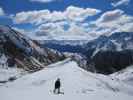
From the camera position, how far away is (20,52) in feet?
432

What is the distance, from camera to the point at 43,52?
496 feet

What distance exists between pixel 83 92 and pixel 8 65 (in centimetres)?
7939

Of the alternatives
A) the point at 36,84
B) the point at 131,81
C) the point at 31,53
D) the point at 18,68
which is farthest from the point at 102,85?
the point at 31,53

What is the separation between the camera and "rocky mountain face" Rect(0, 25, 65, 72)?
120188 mm

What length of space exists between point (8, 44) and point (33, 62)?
530 inches

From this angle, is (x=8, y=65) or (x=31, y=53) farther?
(x=31, y=53)

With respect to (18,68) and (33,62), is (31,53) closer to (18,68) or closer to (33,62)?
(33,62)

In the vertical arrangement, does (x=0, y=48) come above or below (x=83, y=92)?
above

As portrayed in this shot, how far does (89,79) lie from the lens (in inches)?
1941

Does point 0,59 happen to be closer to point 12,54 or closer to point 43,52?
point 12,54

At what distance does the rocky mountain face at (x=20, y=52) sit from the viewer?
394ft

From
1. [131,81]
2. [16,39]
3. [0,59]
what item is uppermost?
[16,39]

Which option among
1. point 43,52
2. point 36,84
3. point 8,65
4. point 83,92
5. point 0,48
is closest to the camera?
point 83,92

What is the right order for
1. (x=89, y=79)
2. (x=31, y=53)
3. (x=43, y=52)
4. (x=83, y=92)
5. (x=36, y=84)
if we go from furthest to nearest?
(x=43, y=52) < (x=31, y=53) < (x=89, y=79) < (x=36, y=84) < (x=83, y=92)
